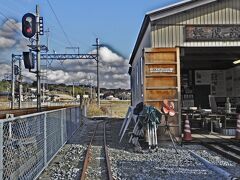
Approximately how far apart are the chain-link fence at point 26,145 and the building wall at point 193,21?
19.2 feet

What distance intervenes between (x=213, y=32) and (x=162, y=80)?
2.61 meters

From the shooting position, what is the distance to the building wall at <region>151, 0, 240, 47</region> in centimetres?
1427

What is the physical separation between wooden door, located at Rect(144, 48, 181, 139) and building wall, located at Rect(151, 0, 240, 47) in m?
0.39

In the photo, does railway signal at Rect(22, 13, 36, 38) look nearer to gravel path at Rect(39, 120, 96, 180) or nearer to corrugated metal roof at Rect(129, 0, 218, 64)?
corrugated metal roof at Rect(129, 0, 218, 64)

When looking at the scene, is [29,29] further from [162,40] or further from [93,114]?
[93,114]

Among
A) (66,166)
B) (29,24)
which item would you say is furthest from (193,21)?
(66,166)

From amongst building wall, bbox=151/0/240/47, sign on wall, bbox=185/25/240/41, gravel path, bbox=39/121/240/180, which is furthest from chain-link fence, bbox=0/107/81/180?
sign on wall, bbox=185/25/240/41

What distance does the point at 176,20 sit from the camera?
14.3m

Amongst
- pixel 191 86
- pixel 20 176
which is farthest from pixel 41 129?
pixel 191 86

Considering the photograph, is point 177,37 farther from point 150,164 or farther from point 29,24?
point 150,164

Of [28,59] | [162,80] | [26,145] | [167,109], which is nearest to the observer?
[26,145]

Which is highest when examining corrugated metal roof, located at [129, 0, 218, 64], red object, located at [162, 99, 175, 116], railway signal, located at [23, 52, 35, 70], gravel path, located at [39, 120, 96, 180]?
corrugated metal roof, located at [129, 0, 218, 64]

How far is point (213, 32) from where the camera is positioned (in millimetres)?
14430

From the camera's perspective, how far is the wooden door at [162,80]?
1409cm
